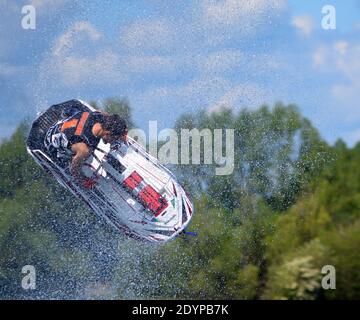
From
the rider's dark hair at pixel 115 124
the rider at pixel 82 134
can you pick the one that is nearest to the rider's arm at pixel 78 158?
the rider at pixel 82 134

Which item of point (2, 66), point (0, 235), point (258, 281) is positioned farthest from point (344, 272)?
point (2, 66)

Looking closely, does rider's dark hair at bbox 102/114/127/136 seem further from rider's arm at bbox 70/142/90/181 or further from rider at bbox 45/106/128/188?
rider's arm at bbox 70/142/90/181

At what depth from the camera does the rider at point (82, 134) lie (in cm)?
471

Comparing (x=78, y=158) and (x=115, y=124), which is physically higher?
(x=115, y=124)

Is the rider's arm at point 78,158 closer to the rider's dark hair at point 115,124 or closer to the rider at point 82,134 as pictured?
the rider at point 82,134

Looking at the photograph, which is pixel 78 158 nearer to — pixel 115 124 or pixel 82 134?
pixel 82 134

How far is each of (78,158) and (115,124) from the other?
0.32 m

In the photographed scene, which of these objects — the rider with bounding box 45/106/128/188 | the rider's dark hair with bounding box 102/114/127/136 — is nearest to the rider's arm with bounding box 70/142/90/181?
the rider with bounding box 45/106/128/188

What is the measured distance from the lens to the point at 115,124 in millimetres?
4734

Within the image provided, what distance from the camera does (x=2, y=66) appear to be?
4.79 m

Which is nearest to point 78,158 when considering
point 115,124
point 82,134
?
point 82,134

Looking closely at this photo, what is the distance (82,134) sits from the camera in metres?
4.73

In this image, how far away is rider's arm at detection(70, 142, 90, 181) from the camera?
471 cm
